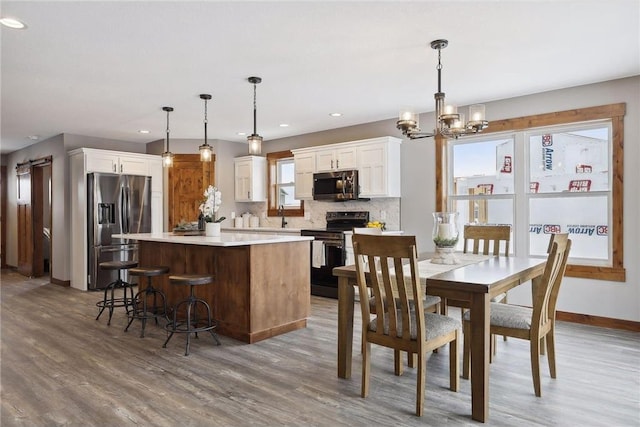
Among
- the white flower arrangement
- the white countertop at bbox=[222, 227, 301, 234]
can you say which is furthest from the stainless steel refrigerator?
the white flower arrangement

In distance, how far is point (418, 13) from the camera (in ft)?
9.14

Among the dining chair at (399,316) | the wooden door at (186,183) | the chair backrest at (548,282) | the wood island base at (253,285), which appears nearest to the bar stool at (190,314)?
the wood island base at (253,285)

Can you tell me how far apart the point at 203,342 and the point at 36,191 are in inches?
240

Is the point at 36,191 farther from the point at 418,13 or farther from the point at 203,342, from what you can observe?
the point at 418,13

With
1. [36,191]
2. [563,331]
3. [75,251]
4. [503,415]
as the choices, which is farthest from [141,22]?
[36,191]

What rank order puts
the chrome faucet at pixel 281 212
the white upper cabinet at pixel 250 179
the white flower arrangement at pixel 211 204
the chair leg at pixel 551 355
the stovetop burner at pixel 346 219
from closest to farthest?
the chair leg at pixel 551 355 → the white flower arrangement at pixel 211 204 → the stovetop burner at pixel 346 219 → the chrome faucet at pixel 281 212 → the white upper cabinet at pixel 250 179

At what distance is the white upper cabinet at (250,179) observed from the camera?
734cm

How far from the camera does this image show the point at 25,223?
830 centimetres

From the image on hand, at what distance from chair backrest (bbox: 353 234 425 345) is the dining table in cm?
16

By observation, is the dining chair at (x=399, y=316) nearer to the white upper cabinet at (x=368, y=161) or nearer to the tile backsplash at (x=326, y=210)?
the white upper cabinet at (x=368, y=161)

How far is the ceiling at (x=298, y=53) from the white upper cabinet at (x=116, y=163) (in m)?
1.09

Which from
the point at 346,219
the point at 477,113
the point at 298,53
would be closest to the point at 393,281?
the point at 477,113

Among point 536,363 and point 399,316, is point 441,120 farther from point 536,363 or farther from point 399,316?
point 536,363

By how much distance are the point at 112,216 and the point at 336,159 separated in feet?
11.6
